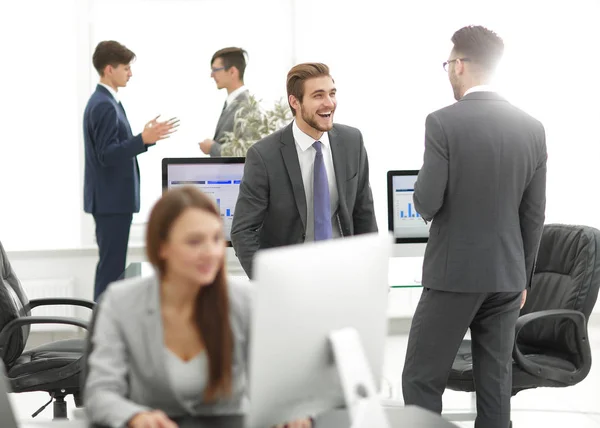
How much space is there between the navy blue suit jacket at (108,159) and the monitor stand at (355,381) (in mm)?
3747

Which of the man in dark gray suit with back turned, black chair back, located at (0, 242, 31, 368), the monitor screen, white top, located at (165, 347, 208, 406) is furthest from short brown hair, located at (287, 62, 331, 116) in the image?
white top, located at (165, 347, 208, 406)

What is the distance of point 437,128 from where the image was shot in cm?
308

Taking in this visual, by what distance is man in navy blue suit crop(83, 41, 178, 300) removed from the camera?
534cm

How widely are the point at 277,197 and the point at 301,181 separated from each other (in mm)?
109

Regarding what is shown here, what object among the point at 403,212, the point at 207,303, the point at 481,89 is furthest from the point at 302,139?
the point at 207,303

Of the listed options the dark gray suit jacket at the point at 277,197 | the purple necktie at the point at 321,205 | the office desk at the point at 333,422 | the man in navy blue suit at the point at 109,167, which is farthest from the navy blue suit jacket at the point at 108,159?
the office desk at the point at 333,422

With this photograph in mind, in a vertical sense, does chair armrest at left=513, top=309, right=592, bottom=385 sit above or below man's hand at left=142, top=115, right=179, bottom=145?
below

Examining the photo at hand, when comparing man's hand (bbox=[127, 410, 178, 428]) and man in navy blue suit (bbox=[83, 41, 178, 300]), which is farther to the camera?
man in navy blue suit (bbox=[83, 41, 178, 300])

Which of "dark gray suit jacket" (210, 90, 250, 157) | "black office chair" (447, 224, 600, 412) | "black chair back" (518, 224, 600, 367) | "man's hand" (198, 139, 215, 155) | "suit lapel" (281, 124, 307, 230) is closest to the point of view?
"suit lapel" (281, 124, 307, 230)

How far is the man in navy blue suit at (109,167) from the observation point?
5.34m

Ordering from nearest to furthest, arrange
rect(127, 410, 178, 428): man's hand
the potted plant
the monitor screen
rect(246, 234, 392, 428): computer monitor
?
rect(246, 234, 392, 428): computer monitor < rect(127, 410, 178, 428): man's hand < the monitor screen < the potted plant

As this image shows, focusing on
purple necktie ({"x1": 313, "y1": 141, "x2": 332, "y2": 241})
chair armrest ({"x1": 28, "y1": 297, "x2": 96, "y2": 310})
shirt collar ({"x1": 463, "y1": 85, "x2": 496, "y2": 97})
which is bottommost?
chair armrest ({"x1": 28, "y1": 297, "x2": 96, "y2": 310})

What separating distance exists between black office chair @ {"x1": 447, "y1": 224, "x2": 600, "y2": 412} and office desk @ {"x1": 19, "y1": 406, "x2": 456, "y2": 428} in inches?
56.0

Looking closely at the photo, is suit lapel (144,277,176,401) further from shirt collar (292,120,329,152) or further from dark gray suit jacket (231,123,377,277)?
shirt collar (292,120,329,152)
